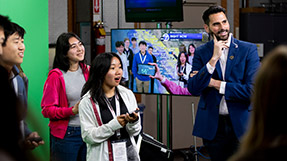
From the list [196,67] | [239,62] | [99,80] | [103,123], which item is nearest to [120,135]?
[103,123]

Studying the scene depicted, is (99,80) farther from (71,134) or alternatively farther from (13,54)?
(13,54)

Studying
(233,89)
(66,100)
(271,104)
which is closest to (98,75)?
(66,100)

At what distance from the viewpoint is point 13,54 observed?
2.48 metres

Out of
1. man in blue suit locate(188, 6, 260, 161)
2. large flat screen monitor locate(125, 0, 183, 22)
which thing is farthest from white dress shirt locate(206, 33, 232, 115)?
large flat screen monitor locate(125, 0, 183, 22)

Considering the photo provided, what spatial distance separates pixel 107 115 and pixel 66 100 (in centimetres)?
56

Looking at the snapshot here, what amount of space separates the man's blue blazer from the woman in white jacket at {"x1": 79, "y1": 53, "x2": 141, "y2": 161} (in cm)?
46

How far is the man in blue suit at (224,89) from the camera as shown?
2.96 m

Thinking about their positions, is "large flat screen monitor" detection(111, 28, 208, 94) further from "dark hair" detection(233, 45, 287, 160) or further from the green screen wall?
"dark hair" detection(233, 45, 287, 160)

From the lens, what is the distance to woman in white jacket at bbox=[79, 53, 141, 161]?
115 inches

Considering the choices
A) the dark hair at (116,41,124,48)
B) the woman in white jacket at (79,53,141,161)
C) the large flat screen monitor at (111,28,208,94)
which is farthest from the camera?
the dark hair at (116,41,124,48)

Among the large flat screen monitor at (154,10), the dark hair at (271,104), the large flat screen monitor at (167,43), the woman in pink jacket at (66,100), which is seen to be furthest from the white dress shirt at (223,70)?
the dark hair at (271,104)

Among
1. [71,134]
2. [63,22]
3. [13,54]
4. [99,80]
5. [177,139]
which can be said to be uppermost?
[63,22]

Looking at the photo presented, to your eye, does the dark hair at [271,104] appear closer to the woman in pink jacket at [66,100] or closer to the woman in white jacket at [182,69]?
the woman in pink jacket at [66,100]

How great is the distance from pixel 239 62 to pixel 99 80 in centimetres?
97
